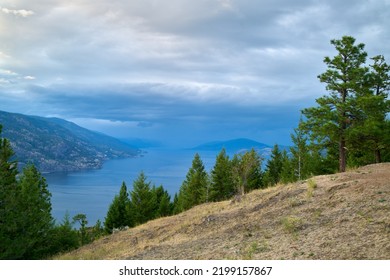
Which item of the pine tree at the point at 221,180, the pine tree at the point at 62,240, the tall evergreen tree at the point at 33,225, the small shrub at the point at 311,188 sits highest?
the pine tree at the point at 221,180

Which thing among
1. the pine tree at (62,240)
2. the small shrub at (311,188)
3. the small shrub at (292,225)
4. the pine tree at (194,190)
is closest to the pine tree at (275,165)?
the pine tree at (194,190)

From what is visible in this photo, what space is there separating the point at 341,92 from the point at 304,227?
19.3 m

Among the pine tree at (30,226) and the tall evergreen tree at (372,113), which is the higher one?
the tall evergreen tree at (372,113)

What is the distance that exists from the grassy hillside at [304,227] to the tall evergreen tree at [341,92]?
24.7 feet

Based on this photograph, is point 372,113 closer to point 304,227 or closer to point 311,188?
point 311,188

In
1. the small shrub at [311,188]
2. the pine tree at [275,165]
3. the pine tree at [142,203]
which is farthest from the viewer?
the pine tree at [275,165]

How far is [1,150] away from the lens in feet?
107

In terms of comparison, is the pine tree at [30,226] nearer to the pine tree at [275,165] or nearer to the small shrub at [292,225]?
the small shrub at [292,225]

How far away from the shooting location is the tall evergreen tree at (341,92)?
27.4 meters

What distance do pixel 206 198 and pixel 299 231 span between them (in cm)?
4217

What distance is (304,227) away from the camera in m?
12.7

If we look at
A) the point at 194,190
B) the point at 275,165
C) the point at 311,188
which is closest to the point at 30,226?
the point at 311,188
